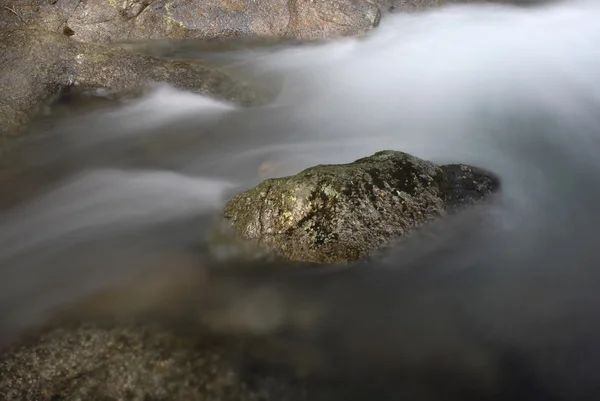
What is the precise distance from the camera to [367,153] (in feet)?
22.1

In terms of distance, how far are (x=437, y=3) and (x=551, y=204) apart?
24.8 ft

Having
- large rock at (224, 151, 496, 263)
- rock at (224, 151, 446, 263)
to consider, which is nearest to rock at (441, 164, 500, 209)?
large rock at (224, 151, 496, 263)

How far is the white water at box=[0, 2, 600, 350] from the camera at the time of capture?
535cm

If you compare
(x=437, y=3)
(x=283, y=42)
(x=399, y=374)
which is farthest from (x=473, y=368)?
(x=437, y=3)

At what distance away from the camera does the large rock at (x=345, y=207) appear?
14.2 feet

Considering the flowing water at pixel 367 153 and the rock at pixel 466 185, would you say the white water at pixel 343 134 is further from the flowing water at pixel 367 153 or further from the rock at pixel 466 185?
the rock at pixel 466 185

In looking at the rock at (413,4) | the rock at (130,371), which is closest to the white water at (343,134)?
the rock at (413,4)

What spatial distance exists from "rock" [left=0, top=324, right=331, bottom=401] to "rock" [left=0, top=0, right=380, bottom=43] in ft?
22.2

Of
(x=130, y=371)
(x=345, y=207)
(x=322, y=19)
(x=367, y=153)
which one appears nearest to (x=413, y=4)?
(x=322, y=19)

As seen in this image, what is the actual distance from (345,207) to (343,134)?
3.26 metres

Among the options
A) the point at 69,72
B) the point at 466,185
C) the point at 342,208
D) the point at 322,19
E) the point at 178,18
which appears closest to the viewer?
the point at 342,208

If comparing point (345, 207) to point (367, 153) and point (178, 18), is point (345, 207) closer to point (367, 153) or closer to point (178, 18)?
point (367, 153)

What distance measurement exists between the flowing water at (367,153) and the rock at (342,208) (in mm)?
476

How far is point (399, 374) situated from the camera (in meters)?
3.69
